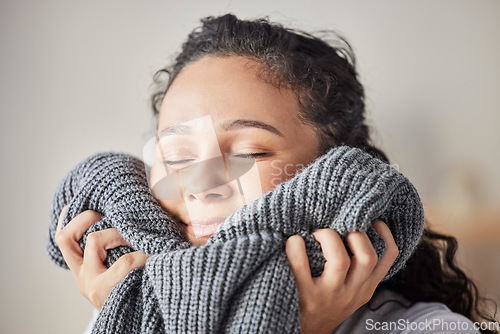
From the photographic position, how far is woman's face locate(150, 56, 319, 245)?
0.64m

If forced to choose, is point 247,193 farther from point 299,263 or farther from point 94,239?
point 94,239

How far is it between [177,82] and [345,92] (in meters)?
0.33

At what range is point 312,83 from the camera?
76 centimetres

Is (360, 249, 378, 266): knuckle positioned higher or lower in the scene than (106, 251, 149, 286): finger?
lower

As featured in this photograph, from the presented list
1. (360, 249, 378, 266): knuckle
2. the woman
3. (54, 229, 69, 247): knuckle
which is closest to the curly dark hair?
the woman

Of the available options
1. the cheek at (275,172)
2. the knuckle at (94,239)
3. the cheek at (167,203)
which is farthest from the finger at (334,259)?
the knuckle at (94,239)

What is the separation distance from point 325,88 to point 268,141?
0.19m

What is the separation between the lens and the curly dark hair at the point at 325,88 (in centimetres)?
74

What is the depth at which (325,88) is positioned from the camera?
0.77 meters

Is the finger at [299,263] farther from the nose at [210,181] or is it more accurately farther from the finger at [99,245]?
the finger at [99,245]

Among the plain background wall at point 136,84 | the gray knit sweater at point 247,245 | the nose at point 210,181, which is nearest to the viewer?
the gray knit sweater at point 247,245

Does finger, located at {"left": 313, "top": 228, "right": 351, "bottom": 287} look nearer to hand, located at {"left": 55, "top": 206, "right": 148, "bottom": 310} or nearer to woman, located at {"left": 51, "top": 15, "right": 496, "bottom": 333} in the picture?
woman, located at {"left": 51, "top": 15, "right": 496, "bottom": 333}

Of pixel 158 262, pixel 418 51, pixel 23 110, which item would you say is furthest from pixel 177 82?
pixel 418 51

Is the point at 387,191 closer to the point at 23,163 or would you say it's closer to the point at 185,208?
the point at 185,208
